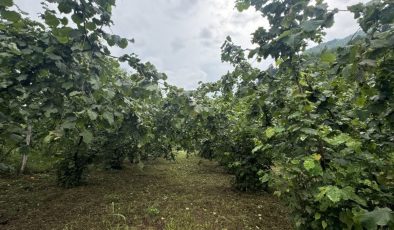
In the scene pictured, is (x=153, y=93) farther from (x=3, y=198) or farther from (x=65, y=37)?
(x=3, y=198)

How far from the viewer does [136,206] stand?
20.3 ft

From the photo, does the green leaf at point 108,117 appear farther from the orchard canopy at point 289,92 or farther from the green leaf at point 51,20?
the green leaf at point 51,20

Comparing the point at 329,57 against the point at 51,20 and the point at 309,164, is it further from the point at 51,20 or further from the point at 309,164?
the point at 51,20

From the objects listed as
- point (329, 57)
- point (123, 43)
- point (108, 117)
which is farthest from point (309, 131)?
point (123, 43)

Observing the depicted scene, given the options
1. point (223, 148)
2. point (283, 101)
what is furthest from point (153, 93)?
point (223, 148)

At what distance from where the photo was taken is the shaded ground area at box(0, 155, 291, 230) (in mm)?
5336

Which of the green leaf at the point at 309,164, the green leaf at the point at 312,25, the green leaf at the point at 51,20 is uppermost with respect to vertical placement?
the green leaf at the point at 51,20

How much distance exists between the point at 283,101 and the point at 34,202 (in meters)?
5.92

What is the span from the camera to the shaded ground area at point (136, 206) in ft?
17.5

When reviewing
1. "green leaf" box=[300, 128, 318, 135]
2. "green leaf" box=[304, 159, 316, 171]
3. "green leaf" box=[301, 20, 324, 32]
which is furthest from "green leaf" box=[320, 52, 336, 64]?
"green leaf" box=[304, 159, 316, 171]

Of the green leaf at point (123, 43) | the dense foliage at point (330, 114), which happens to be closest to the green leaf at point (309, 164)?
the dense foliage at point (330, 114)

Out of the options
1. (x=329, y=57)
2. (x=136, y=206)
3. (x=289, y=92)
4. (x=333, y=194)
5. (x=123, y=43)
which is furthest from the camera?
(x=136, y=206)

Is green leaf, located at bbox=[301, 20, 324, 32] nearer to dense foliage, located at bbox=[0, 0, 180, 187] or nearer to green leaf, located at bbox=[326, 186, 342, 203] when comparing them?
green leaf, located at bbox=[326, 186, 342, 203]

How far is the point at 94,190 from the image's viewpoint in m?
7.66
